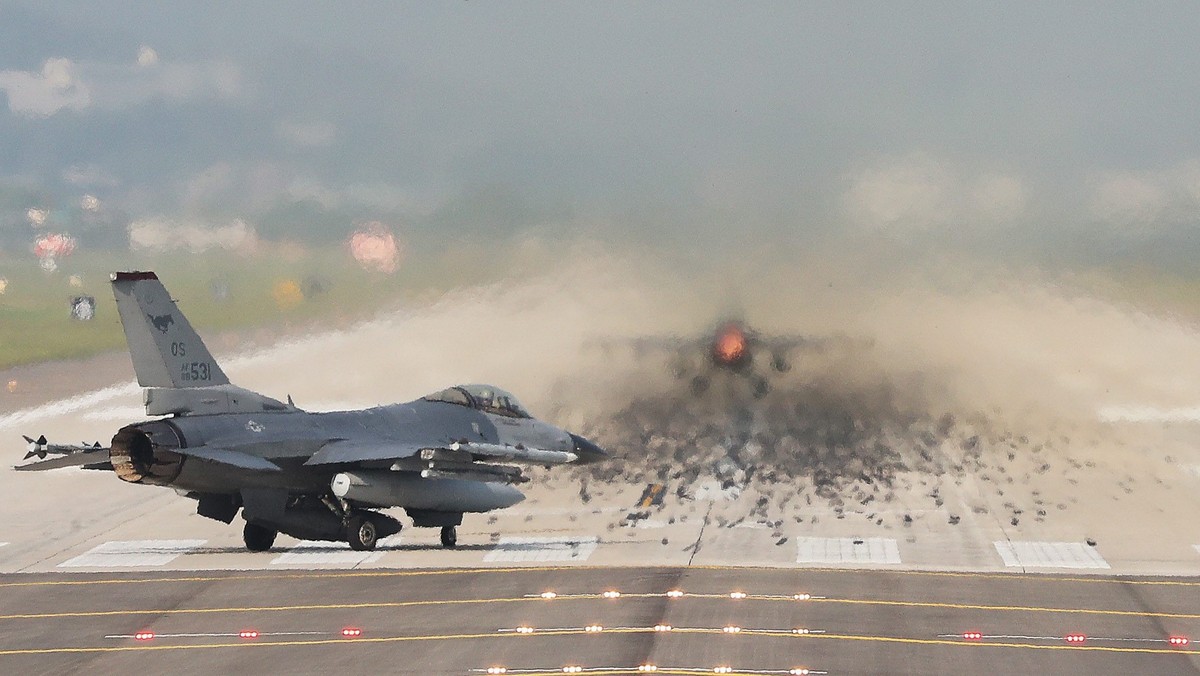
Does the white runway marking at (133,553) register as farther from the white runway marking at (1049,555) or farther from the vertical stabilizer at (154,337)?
the white runway marking at (1049,555)

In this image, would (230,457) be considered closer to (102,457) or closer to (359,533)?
(102,457)

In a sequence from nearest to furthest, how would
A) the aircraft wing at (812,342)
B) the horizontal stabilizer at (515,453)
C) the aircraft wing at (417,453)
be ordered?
the aircraft wing at (417,453) → the horizontal stabilizer at (515,453) → the aircraft wing at (812,342)

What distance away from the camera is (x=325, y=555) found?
111 feet

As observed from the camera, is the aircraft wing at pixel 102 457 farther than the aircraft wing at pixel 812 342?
No

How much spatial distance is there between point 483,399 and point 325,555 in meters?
5.59

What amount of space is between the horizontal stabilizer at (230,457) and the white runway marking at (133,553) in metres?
3.39

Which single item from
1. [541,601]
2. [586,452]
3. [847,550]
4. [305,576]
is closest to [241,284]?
[586,452]

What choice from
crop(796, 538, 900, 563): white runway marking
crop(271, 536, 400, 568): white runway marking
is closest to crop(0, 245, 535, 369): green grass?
crop(271, 536, 400, 568): white runway marking

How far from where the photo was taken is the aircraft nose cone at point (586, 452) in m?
37.9

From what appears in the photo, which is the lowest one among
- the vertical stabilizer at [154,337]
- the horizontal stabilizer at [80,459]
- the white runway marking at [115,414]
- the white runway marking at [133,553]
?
the white runway marking at [133,553]

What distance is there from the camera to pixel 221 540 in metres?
36.4

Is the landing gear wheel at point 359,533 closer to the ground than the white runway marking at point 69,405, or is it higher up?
closer to the ground

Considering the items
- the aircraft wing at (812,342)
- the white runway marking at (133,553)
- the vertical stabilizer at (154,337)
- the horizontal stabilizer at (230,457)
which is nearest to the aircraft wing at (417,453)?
Result: the horizontal stabilizer at (230,457)

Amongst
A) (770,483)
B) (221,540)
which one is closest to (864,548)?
(770,483)
